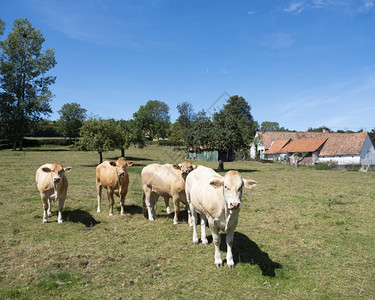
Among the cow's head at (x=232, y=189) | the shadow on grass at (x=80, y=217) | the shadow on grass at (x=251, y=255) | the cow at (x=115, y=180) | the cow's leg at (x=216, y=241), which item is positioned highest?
the cow's head at (x=232, y=189)

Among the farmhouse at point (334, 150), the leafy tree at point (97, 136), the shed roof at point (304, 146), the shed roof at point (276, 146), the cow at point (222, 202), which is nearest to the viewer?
the cow at point (222, 202)

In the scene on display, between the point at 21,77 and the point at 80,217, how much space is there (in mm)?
49134

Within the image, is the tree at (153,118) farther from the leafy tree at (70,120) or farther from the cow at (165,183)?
the cow at (165,183)

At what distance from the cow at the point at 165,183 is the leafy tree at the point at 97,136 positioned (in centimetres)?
2417

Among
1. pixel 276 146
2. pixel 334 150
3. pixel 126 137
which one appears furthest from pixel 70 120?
pixel 334 150

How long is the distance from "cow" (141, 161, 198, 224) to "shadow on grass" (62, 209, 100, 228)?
6.57 feet

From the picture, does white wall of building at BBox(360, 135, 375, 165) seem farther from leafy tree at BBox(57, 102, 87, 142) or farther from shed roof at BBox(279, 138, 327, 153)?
leafy tree at BBox(57, 102, 87, 142)

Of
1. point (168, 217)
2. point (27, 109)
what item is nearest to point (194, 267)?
point (168, 217)

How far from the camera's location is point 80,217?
9.92 m

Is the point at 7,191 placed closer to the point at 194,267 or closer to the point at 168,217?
the point at 168,217

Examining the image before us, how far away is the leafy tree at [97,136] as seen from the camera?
32562 millimetres

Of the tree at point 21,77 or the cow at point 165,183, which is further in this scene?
the tree at point 21,77

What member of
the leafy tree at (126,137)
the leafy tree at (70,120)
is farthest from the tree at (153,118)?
the leafy tree at (126,137)

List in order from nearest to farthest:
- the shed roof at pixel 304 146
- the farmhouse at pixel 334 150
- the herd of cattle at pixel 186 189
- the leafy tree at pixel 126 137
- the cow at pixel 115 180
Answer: the herd of cattle at pixel 186 189 < the cow at pixel 115 180 < the leafy tree at pixel 126 137 < the farmhouse at pixel 334 150 < the shed roof at pixel 304 146
